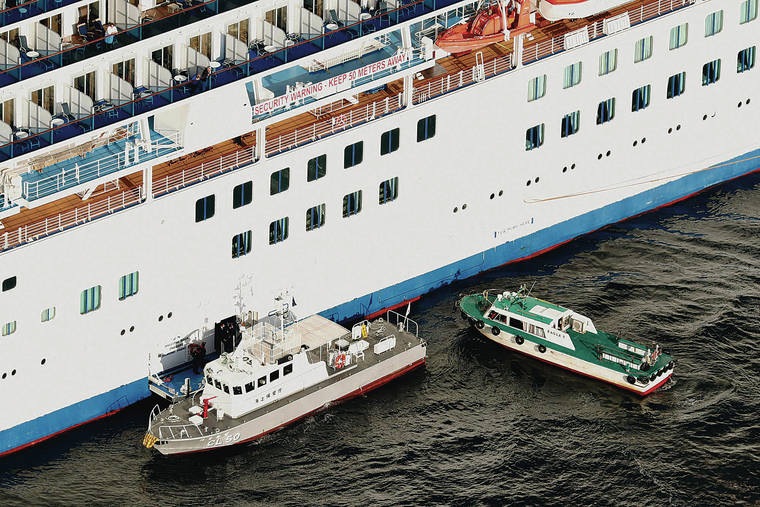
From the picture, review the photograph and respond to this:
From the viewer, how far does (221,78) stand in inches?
3420

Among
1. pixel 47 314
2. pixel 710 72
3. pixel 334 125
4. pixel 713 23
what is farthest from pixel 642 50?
pixel 47 314

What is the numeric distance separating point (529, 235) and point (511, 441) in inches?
745

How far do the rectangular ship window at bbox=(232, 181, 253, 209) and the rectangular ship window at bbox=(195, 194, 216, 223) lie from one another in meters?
1.20

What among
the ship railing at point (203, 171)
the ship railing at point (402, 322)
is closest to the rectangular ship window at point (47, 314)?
the ship railing at point (203, 171)

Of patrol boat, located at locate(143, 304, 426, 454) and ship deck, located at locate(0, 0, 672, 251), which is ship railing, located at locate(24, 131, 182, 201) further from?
patrol boat, located at locate(143, 304, 426, 454)

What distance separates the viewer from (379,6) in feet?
301

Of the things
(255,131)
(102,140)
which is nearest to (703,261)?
(255,131)

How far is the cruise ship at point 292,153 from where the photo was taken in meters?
Result: 85.4

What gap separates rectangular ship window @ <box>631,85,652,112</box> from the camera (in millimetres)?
104562

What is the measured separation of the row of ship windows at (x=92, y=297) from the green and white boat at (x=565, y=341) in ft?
60.6

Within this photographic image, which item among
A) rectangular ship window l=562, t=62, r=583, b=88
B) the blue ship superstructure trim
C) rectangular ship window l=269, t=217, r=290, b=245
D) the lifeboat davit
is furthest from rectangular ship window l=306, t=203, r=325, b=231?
rectangular ship window l=562, t=62, r=583, b=88

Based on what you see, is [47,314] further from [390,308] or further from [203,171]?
[390,308]

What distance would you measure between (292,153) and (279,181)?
157 centimetres

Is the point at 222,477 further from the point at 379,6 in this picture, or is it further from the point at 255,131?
the point at 379,6
